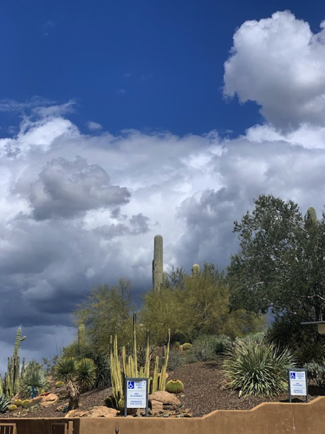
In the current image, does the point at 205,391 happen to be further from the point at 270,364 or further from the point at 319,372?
the point at 319,372

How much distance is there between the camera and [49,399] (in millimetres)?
34938

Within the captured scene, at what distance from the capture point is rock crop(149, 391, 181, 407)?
977 inches

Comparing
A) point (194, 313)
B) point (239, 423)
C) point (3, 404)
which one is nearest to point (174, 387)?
point (239, 423)

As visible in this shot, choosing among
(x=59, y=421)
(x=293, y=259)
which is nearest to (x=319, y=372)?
(x=293, y=259)

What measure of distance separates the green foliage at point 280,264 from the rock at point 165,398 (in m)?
8.33

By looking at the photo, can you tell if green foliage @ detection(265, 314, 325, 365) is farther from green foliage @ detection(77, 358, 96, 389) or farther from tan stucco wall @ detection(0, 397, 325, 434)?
→ green foliage @ detection(77, 358, 96, 389)

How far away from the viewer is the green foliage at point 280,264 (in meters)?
31.0

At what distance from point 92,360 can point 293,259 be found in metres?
12.3

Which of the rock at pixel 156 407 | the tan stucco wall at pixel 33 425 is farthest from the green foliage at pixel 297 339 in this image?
the tan stucco wall at pixel 33 425

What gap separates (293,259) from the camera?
31.4 metres

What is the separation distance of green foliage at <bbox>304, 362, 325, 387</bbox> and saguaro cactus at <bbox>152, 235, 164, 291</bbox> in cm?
2208

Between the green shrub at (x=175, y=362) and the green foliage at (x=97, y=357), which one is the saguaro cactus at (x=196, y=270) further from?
the green shrub at (x=175, y=362)

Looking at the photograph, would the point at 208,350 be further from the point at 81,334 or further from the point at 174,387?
the point at 81,334

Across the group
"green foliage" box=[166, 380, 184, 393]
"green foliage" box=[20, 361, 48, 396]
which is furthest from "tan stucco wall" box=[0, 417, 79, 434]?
"green foliage" box=[20, 361, 48, 396]
